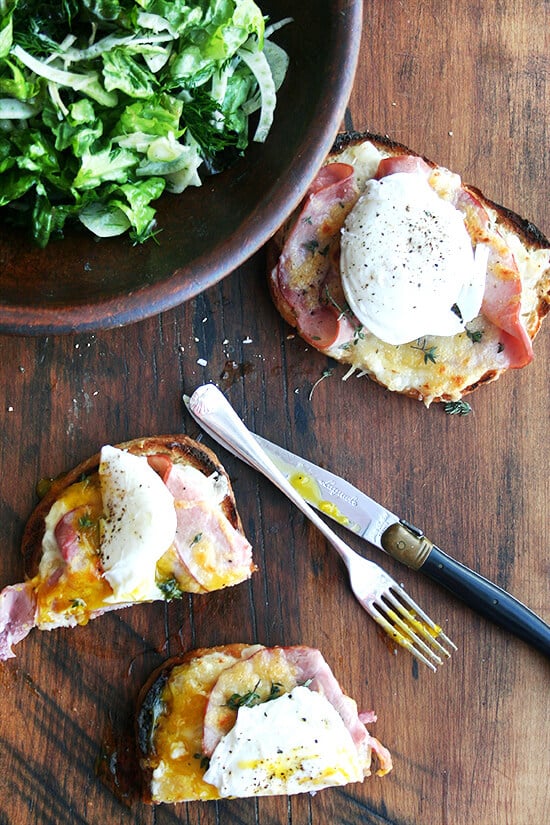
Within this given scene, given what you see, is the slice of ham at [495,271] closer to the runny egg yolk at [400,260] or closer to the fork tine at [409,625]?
the runny egg yolk at [400,260]

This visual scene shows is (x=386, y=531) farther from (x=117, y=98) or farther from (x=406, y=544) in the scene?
(x=117, y=98)

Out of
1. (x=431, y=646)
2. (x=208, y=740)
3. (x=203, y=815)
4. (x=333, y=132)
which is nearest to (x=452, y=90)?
(x=333, y=132)

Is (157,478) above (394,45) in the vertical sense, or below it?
below

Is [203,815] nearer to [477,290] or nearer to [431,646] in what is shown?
[431,646]

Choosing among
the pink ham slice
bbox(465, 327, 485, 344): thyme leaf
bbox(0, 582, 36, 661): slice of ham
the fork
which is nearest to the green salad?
the fork

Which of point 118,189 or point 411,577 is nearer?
point 118,189

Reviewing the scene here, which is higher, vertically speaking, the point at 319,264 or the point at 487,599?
the point at 319,264

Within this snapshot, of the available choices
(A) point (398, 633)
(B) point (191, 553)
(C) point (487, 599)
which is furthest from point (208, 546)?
(C) point (487, 599)
